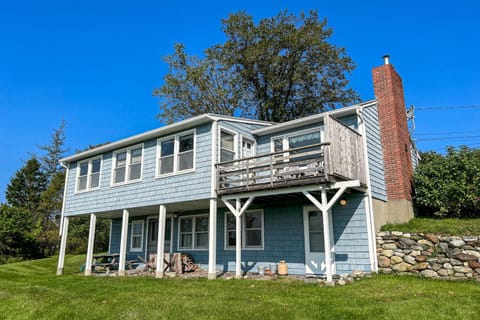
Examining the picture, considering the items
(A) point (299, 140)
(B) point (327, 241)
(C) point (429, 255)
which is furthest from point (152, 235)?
(C) point (429, 255)

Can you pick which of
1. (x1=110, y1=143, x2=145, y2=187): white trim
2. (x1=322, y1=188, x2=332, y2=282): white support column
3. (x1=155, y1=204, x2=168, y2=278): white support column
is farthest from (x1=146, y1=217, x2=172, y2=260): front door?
(x1=322, y1=188, x2=332, y2=282): white support column

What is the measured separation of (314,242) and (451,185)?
17.5 feet

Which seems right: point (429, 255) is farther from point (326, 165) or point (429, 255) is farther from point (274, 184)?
point (274, 184)

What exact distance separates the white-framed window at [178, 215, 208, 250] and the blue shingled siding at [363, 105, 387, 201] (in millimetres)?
6950

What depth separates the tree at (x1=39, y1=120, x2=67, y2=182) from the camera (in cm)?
4103

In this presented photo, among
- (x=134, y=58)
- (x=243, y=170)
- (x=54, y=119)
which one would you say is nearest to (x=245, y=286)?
(x=243, y=170)

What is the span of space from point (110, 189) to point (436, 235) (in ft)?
41.4

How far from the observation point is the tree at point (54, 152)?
135ft

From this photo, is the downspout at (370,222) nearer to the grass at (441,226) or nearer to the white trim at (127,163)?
the grass at (441,226)

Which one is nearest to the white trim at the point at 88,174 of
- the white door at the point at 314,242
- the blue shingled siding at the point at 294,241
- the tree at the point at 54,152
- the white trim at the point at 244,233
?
the blue shingled siding at the point at 294,241

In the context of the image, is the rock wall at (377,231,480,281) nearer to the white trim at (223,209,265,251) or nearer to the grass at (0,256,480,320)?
the grass at (0,256,480,320)

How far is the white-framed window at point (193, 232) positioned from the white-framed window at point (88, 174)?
14.5 feet

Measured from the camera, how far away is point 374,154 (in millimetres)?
12445

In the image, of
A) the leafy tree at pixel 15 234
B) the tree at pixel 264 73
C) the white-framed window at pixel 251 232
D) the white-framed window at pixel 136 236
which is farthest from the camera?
the leafy tree at pixel 15 234
